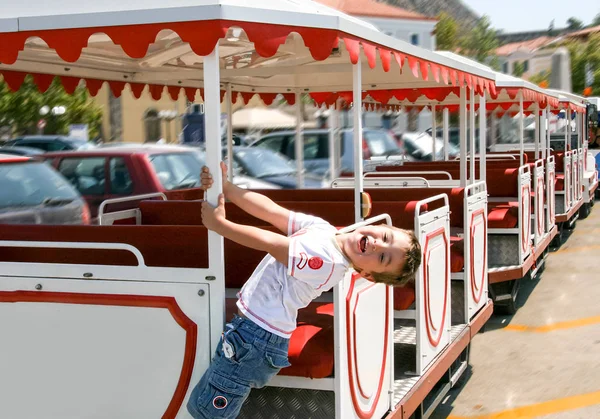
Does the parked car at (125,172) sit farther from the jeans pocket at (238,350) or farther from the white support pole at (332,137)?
the jeans pocket at (238,350)

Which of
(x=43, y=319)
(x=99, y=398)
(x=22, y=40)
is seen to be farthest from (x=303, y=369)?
(x=22, y=40)

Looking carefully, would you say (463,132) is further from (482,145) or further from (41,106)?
(41,106)

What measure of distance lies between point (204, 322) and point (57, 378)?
0.80 meters

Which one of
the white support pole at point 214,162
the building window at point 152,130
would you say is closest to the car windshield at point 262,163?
the white support pole at point 214,162

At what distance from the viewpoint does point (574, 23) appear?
356 ft

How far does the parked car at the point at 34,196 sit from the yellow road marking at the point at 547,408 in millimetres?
4057

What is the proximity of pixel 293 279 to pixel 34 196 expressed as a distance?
4.77m

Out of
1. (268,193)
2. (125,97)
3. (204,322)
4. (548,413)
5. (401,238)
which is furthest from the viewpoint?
(125,97)

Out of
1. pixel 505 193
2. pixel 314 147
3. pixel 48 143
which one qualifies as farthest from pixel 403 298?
pixel 48 143

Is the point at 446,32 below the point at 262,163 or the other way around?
the other way around

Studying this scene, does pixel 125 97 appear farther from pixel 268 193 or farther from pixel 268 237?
pixel 268 237

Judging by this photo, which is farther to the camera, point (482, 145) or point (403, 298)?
point (482, 145)

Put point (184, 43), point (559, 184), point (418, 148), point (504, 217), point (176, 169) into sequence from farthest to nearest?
point (418, 148) → point (559, 184) → point (176, 169) → point (504, 217) → point (184, 43)

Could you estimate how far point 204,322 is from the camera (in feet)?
11.5
